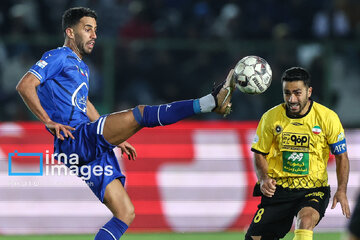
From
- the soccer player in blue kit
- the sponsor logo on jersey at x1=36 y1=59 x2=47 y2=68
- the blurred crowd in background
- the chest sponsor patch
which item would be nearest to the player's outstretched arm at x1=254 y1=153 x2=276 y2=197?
the chest sponsor patch

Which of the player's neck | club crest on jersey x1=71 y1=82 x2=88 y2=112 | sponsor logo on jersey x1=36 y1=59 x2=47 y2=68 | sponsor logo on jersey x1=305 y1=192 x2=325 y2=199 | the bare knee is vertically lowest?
the bare knee

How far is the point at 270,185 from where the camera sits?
615 centimetres

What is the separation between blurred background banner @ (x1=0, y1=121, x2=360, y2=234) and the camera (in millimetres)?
8516

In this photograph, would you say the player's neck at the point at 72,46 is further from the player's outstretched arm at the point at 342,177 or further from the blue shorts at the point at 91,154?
the player's outstretched arm at the point at 342,177

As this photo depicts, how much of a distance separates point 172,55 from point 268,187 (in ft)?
17.0

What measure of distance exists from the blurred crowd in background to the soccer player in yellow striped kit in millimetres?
4428

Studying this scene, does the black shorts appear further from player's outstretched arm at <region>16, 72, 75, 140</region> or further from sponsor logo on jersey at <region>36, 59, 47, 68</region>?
sponsor logo on jersey at <region>36, 59, 47, 68</region>

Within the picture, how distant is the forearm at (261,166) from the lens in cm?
623

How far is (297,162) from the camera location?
20.3 feet

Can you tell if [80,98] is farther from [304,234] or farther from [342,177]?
[342,177]

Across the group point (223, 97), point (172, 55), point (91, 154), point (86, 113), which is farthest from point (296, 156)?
point (172, 55)

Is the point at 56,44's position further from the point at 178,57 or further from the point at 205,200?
the point at 205,200

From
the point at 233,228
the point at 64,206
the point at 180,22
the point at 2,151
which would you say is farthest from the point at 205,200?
the point at 180,22

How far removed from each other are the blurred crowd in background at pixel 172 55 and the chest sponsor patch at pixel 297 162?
14.8ft
